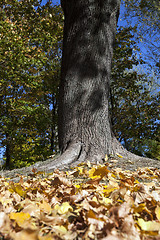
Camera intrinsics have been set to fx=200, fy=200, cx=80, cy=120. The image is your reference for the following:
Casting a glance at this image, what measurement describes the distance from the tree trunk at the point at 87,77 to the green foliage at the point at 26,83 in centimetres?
406

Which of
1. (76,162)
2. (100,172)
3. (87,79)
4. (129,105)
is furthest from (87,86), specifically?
(129,105)

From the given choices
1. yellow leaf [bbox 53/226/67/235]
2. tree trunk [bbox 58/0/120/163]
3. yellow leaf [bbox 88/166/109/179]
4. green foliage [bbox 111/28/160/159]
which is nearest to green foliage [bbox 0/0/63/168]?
green foliage [bbox 111/28/160/159]

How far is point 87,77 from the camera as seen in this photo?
3.96 metres

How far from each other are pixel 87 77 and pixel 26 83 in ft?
21.7

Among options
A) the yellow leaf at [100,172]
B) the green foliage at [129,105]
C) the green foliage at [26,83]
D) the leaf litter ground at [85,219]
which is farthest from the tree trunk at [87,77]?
the green foliage at [129,105]

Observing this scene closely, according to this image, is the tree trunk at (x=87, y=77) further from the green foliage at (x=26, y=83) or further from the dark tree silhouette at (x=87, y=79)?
the green foliage at (x=26, y=83)

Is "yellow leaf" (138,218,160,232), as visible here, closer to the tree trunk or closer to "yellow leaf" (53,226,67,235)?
"yellow leaf" (53,226,67,235)

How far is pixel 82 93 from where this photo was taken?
12.6 feet

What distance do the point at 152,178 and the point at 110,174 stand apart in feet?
1.68

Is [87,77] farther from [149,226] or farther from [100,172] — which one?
[149,226]

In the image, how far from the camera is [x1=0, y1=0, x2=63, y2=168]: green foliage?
8438 mm

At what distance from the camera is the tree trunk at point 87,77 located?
12.0 feet

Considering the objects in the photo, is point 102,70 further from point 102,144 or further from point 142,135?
point 142,135

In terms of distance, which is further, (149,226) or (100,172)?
(100,172)
